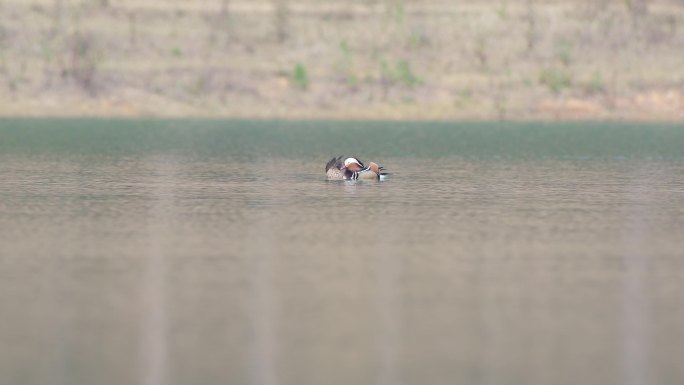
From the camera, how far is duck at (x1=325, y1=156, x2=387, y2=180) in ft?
166

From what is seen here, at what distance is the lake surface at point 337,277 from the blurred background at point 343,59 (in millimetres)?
63592

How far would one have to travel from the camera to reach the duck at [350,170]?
50.7 metres

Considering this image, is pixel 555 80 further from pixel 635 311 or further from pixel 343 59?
pixel 635 311

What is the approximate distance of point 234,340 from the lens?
2208cm

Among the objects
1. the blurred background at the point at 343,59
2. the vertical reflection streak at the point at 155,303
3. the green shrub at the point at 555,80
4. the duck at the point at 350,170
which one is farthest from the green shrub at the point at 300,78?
the vertical reflection streak at the point at 155,303

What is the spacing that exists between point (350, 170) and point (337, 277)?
75.8ft

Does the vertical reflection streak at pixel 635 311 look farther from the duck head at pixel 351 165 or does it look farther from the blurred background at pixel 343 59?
the blurred background at pixel 343 59

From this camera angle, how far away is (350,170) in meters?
50.8

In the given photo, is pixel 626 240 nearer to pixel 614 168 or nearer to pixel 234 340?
pixel 234 340

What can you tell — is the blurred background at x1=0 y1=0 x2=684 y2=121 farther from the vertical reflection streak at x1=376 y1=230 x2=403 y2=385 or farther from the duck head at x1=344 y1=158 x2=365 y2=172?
the vertical reflection streak at x1=376 y1=230 x2=403 y2=385

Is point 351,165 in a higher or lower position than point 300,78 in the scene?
lower

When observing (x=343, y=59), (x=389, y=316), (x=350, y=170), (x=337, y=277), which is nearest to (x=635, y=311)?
(x=389, y=316)

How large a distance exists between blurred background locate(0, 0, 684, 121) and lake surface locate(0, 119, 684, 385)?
63.6 m

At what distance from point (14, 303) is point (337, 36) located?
10650cm
